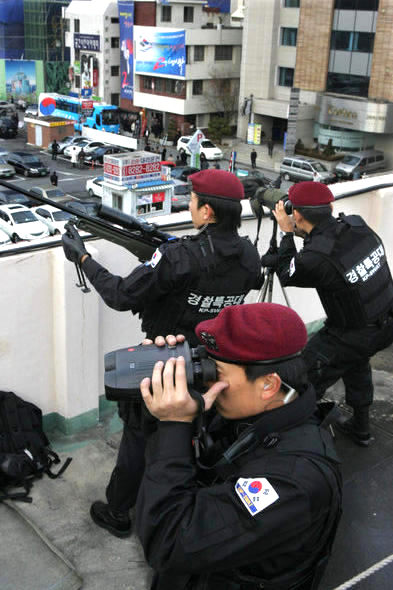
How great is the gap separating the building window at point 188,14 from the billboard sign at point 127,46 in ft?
13.0

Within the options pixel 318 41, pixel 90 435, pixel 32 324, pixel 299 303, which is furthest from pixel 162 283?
pixel 318 41

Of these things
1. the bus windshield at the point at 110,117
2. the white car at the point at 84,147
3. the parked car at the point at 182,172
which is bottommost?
the parked car at the point at 182,172

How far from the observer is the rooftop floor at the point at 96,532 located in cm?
294

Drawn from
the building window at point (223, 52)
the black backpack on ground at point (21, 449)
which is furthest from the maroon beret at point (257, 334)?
the building window at point (223, 52)

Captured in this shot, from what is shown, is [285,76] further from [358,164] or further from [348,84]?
[358,164]

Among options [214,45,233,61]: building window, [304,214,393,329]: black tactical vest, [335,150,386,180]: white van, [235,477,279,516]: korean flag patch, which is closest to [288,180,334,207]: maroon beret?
[304,214,393,329]: black tactical vest

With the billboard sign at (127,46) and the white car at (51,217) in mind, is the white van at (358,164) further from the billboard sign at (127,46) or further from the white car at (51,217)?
the billboard sign at (127,46)

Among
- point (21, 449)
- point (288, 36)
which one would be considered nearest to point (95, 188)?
point (288, 36)

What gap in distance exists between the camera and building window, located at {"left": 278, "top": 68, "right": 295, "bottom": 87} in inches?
1503

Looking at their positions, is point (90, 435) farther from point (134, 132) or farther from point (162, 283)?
point (134, 132)

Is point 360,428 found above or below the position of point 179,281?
below

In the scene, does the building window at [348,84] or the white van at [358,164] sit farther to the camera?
the building window at [348,84]

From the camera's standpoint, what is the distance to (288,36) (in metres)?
37.7

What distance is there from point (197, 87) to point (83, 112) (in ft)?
22.5
